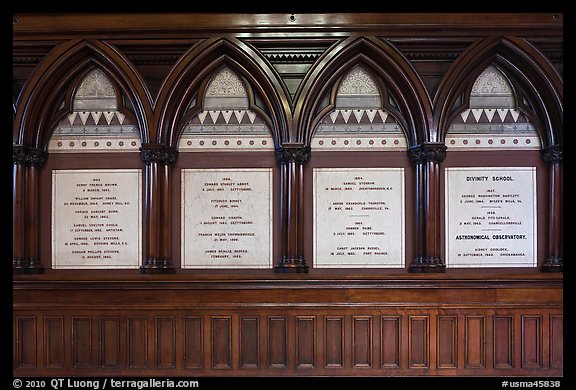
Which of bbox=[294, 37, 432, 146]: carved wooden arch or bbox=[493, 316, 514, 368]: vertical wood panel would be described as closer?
bbox=[493, 316, 514, 368]: vertical wood panel

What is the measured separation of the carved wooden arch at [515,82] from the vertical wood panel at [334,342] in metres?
2.31

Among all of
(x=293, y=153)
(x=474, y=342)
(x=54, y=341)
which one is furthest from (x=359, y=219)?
(x=54, y=341)

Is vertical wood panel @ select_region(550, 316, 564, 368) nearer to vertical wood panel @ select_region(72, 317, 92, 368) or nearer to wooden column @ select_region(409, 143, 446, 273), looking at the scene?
wooden column @ select_region(409, 143, 446, 273)

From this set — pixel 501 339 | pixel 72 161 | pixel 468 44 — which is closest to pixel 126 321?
pixel 72 161

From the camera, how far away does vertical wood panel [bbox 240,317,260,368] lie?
16.4ft

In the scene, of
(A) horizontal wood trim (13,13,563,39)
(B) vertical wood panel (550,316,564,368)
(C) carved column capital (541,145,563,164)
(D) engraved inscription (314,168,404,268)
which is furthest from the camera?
(D) engraved inscription (314,168,404,268)

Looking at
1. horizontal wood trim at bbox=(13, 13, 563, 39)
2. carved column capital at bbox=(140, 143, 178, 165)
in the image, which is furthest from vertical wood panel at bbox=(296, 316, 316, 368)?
horizontal wood trim at bbox=(13, 13, 563, 39)

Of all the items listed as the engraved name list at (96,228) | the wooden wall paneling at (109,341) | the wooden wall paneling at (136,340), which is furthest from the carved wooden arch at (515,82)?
the wooden wall paneling at (109,341)

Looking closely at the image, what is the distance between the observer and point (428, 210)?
520 centimetres

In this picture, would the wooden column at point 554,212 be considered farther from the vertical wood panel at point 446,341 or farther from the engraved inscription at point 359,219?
the engraved inscription at point 359,219

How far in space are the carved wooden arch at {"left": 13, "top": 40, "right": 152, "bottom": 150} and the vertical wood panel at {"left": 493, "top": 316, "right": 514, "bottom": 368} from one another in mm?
4364

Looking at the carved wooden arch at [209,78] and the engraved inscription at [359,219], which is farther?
the engraved inscription at [359,219]

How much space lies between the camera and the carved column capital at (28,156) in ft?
17.2
